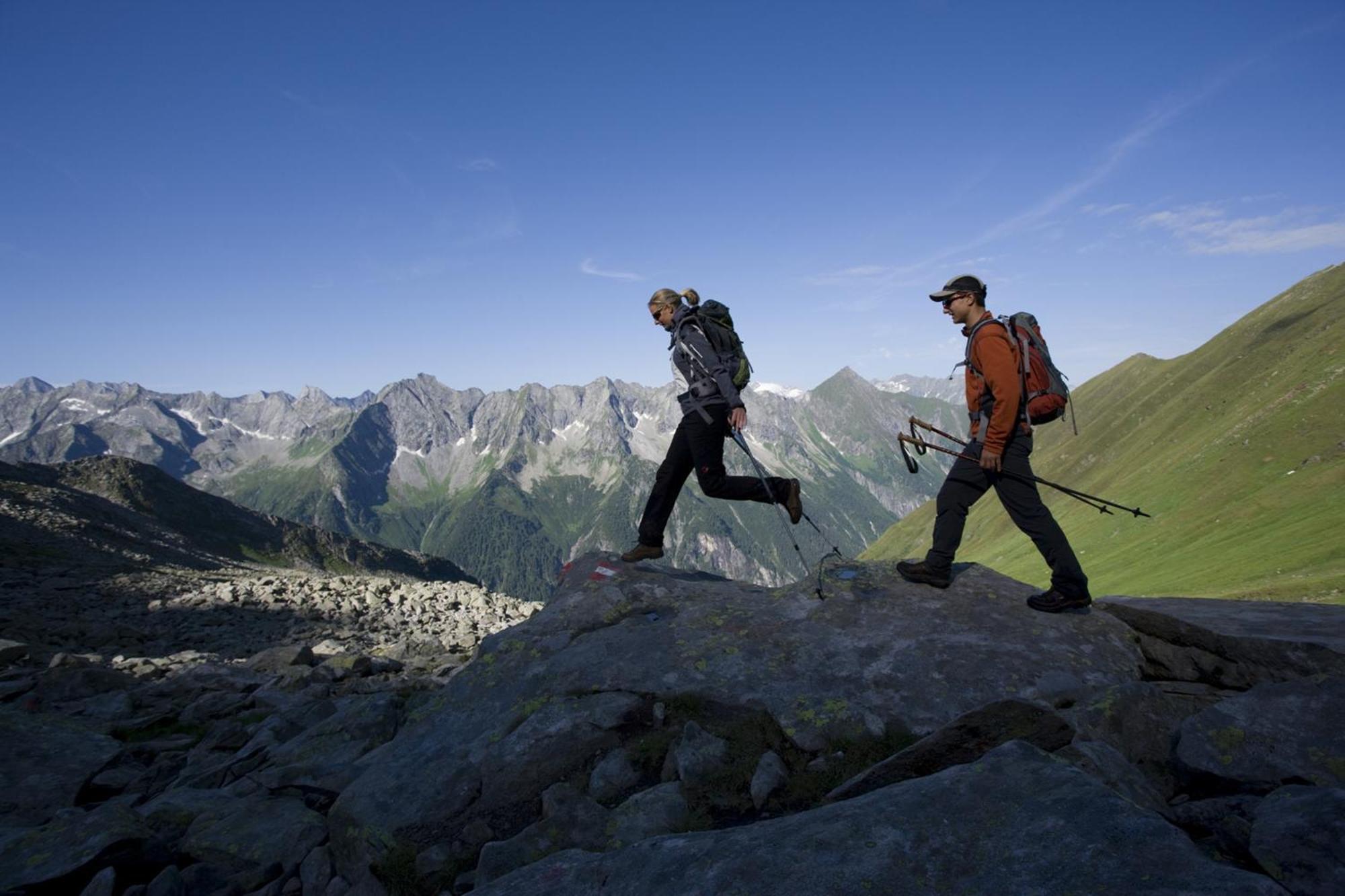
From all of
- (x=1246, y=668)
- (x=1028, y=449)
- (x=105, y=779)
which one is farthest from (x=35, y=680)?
(x=1246, y=668)

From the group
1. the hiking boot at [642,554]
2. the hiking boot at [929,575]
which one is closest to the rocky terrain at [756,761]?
the hiking boot at [929,575]

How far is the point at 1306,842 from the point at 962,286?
313 inches

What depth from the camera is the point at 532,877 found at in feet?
16.1

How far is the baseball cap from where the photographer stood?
10.1m

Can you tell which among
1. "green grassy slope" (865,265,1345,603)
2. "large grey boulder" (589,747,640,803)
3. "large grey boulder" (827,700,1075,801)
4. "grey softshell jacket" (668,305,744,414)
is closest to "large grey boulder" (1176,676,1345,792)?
"large grey boulder" (827,700,1075,801)

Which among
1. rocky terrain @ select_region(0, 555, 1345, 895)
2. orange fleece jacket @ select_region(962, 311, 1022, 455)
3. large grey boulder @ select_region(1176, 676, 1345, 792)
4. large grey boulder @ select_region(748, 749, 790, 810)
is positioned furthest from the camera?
orange fleece jacket @ select_region(962, 311, 1022, 455)

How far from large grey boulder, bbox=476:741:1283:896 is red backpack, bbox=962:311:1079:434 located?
609 centimetres

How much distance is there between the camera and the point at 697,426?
11789mm

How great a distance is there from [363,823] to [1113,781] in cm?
710

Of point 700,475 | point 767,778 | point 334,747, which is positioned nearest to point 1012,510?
point 700,475

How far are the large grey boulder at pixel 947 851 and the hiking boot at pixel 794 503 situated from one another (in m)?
7.12

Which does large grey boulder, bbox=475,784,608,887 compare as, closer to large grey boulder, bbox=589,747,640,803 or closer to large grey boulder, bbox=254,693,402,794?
large grey boulder, bbox=589,747,640,803

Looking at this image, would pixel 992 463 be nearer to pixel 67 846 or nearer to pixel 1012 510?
pixel 1012 510

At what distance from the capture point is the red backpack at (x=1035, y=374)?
9.48 metres
